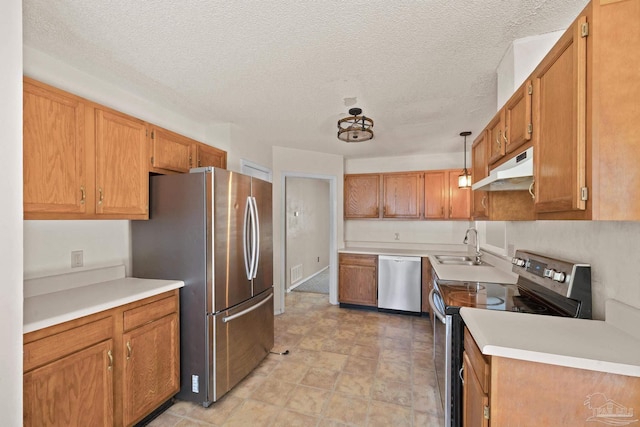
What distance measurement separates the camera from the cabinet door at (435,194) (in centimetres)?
427

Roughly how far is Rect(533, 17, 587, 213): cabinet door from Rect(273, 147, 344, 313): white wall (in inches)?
122

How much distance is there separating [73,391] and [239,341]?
105cm

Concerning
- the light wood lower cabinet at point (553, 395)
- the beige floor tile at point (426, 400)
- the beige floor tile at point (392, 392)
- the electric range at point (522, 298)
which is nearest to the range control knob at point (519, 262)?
the electric range at point (522, 298)

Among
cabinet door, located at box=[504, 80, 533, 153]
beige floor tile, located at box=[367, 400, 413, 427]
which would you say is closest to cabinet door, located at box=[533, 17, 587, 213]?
cabinet door, located at box=[504, 80, 533, 153]

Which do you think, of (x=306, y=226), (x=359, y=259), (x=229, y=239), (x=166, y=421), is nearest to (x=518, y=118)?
(x=229, y=239)

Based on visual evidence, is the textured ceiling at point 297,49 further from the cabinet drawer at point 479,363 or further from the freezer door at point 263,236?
the cabinet drawer at point 479,363

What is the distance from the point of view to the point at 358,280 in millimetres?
4293

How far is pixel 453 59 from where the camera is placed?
188cm

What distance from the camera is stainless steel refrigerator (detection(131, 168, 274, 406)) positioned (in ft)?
6.74

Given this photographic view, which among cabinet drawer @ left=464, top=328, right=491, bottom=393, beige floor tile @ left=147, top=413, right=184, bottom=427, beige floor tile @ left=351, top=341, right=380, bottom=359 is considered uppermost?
cabinet drawer @ left=464, top=328, right=491, bottom=393

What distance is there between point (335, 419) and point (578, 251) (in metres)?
1.82

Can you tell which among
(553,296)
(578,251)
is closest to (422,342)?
(553,296)

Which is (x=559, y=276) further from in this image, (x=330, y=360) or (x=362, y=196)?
(x=362, y=196)

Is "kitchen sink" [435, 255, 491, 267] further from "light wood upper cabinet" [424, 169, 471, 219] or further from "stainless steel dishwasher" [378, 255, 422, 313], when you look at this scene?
"light wood upper cabinet" [424, 169, 471, 219]
